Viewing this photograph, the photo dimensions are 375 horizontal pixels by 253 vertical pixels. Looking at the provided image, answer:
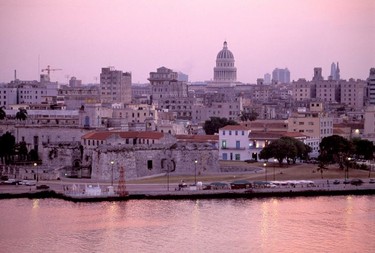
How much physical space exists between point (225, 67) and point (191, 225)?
388 ft

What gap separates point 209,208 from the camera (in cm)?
4356

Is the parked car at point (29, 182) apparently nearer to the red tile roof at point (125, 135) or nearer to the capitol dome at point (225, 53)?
the red tile roof at point (125, 135)

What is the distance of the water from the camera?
35.8m

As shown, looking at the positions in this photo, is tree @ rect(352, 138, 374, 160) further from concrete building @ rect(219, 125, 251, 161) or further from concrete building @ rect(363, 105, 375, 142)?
concrete building @ rect(363, 105, 375, 142)

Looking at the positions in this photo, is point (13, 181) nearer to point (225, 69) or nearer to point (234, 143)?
point (234, 143)

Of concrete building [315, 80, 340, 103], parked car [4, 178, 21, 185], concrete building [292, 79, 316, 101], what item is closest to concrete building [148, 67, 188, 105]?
concrete building [292, 79, 316, 101]

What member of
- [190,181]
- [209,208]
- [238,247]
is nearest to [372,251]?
[238,247]

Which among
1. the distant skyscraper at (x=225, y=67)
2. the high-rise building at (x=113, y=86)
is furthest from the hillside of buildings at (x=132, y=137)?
the distant skyscraper at (x=225, y=67)

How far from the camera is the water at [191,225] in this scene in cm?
3575

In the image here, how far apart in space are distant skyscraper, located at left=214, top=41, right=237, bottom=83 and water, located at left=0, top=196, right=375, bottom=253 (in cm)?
11067

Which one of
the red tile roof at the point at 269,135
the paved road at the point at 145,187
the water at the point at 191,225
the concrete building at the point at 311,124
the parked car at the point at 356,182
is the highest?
the concrete building at the point at 311,124

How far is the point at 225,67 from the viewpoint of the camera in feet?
515

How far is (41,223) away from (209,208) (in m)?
7.73

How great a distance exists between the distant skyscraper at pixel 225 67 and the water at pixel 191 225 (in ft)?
363
